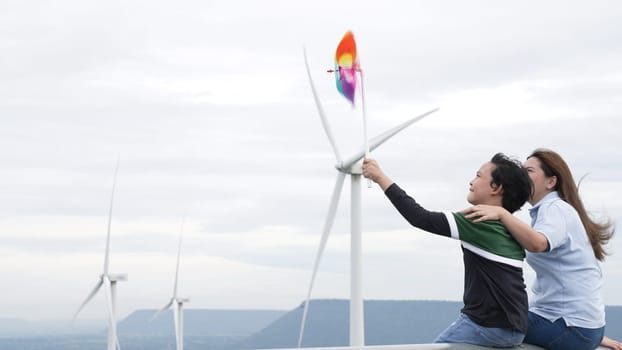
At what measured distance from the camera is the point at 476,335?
5.51m

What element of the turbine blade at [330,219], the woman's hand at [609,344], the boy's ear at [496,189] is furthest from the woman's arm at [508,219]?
the turbine blade at [330,219]

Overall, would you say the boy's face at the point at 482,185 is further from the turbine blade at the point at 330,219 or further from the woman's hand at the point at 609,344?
the turbine blade at the point at 330,219

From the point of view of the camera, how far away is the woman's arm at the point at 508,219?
5.37 meters

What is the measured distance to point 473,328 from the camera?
5.52 m

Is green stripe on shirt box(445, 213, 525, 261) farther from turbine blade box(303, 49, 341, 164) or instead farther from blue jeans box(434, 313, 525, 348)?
turbine blade box(303, 49, 341, 164)

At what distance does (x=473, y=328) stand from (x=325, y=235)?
599cm

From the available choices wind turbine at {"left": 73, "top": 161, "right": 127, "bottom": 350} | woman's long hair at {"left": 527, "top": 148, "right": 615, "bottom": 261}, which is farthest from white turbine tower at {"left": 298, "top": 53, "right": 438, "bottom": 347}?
wind turbine at {"left": 73, "top": 161, "right": 127, "bottom": 350}

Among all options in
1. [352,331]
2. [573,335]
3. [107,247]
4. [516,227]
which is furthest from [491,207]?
[107,247]

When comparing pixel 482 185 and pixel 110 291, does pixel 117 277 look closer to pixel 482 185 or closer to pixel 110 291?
pixel 110 291

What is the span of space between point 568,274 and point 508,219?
2.58 ft

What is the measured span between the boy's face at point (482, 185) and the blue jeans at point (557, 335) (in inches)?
33.8

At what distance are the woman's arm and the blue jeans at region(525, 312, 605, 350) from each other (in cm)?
66

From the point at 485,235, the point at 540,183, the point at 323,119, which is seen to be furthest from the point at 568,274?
the point at 323,119

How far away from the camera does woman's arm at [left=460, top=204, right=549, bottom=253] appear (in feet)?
17.6
